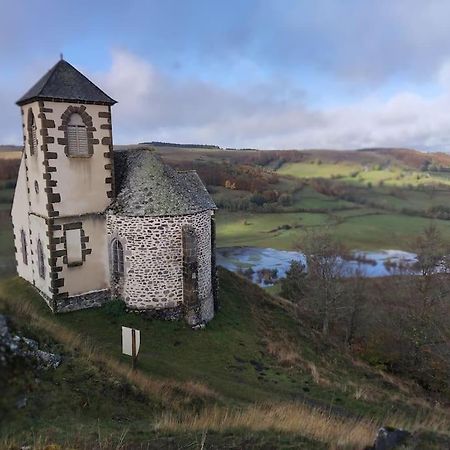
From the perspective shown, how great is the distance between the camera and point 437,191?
6562 cm

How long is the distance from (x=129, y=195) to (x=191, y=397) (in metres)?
10.3

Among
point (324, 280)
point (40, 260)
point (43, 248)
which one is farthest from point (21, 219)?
point (324, 280)

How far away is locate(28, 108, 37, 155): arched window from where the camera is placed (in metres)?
17.9

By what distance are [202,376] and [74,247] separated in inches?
321

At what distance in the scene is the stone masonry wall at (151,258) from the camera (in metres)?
18.2

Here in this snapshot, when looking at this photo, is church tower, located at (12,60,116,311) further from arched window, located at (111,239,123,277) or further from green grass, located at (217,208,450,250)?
green grass, located at (217,208,450,250)

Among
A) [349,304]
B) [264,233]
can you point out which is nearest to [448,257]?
[349,304]

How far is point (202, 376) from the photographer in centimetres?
1463

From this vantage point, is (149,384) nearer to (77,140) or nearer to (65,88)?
(77,140)

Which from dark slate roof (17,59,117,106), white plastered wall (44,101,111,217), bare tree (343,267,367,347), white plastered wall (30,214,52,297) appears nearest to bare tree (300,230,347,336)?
bare tree (343,267,367,347)

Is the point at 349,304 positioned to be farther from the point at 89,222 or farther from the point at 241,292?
the point at 89,222

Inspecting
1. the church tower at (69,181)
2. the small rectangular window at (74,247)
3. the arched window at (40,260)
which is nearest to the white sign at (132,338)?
the church tower at (69,181)

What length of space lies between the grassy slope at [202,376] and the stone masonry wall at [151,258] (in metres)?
1.03

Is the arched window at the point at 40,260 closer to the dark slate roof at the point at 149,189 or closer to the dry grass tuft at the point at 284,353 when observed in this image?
the dark slate roof at the point at 149,189
